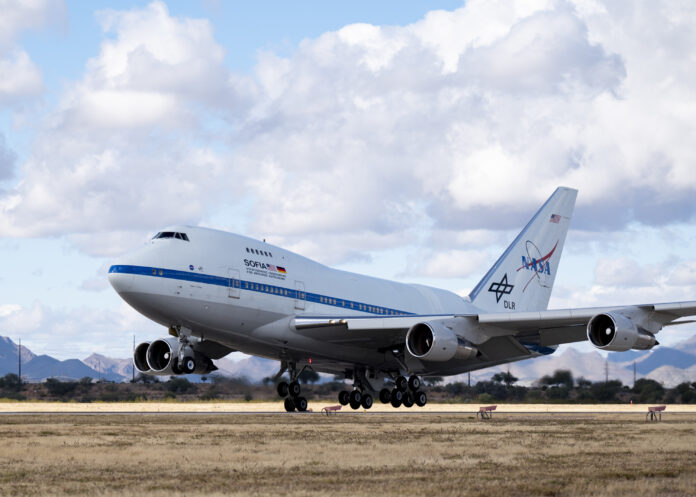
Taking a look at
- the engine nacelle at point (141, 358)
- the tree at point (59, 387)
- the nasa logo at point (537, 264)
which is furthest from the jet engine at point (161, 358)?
the tree at point (59, 387)

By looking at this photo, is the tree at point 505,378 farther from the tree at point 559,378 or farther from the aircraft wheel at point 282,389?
the aircraft wheel at point 282,389

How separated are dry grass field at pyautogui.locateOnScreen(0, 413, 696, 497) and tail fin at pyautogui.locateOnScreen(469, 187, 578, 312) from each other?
15.2 metres

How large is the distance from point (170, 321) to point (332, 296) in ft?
25.1

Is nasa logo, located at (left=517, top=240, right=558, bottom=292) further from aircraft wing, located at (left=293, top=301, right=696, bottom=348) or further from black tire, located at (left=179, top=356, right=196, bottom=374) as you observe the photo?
black tire, located at (left=179, top=356, right=196, bottom=374)

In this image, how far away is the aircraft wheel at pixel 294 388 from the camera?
42875mm

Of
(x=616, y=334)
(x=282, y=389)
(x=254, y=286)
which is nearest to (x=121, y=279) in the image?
(x=254, y=286)

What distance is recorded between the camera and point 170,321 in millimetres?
34156

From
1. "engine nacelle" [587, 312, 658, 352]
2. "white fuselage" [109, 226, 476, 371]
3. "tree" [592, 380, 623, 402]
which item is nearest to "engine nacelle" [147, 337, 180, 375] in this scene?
"white fuselage" [109, 226, 476, 371]

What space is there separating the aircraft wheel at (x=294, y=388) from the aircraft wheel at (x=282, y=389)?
21 cm

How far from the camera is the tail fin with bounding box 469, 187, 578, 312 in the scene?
4803 centimetres

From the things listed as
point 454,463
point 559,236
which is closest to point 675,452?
point 454,463

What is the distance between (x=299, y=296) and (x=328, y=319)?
1.47 m

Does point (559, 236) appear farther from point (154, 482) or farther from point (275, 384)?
point (154, 482)

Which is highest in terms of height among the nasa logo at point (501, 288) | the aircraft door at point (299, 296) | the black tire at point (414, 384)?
the nasa logo at point (501, 288)
